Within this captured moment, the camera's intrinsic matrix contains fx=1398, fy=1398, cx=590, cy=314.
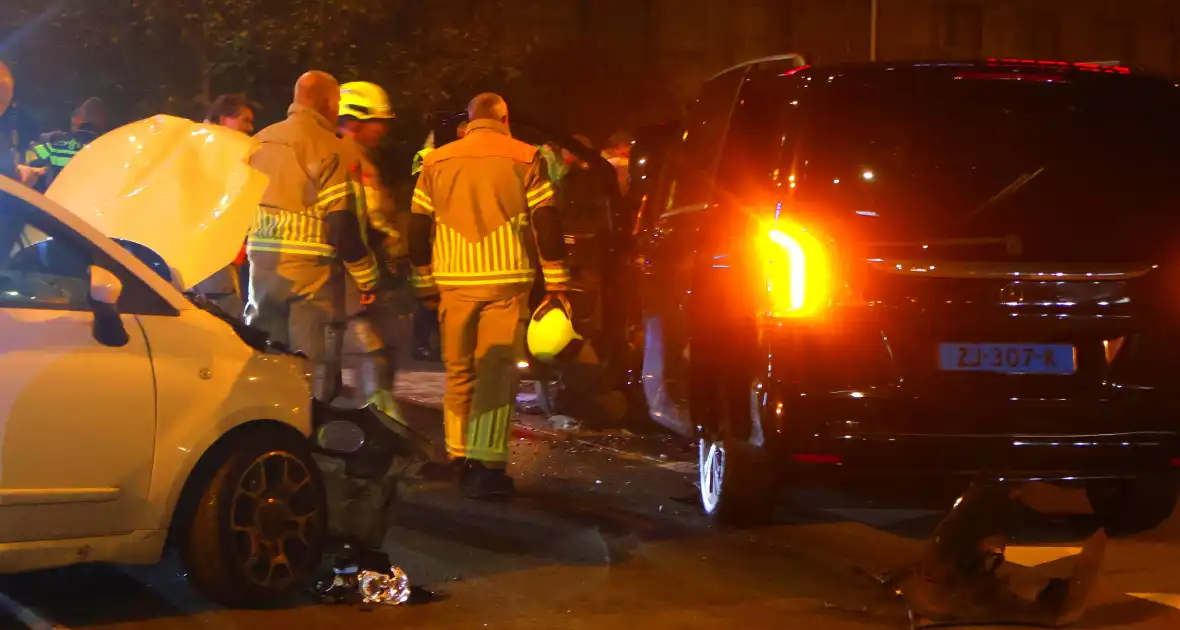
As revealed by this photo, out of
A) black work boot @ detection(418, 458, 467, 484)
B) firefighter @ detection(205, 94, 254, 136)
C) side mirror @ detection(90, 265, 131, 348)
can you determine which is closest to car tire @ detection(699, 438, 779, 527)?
black work boot @ detection(418, 458, 467, 484)

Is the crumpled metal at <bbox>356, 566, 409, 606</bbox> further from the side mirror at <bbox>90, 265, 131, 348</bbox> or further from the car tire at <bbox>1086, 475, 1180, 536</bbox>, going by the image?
the car tire at <bbox>1086, 475, 1180, 536</bbox>

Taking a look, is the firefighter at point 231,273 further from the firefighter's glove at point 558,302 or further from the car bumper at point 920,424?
the car bumper at point 920,424

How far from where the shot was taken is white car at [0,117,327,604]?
422cm

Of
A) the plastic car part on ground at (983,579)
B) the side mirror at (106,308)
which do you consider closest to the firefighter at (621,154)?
the plastic car part on ground at (983,579)

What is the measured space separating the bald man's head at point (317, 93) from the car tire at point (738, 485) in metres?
2.35

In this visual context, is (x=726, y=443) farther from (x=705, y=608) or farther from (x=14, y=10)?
(x=14, y=10)

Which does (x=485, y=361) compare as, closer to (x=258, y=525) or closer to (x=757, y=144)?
(x=757, y=144)

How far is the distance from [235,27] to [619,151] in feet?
21.0

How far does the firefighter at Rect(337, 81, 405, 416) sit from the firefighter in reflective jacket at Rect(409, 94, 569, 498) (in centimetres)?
28

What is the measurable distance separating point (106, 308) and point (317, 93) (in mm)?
2348

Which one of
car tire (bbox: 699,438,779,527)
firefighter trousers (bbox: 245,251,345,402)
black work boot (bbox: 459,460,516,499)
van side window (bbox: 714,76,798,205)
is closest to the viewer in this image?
van side window (bbox: 714,76,798,205)

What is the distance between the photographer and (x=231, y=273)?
7801 mm

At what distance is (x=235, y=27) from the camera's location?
1462 centimetres

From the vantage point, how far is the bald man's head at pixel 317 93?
21.3 feet
